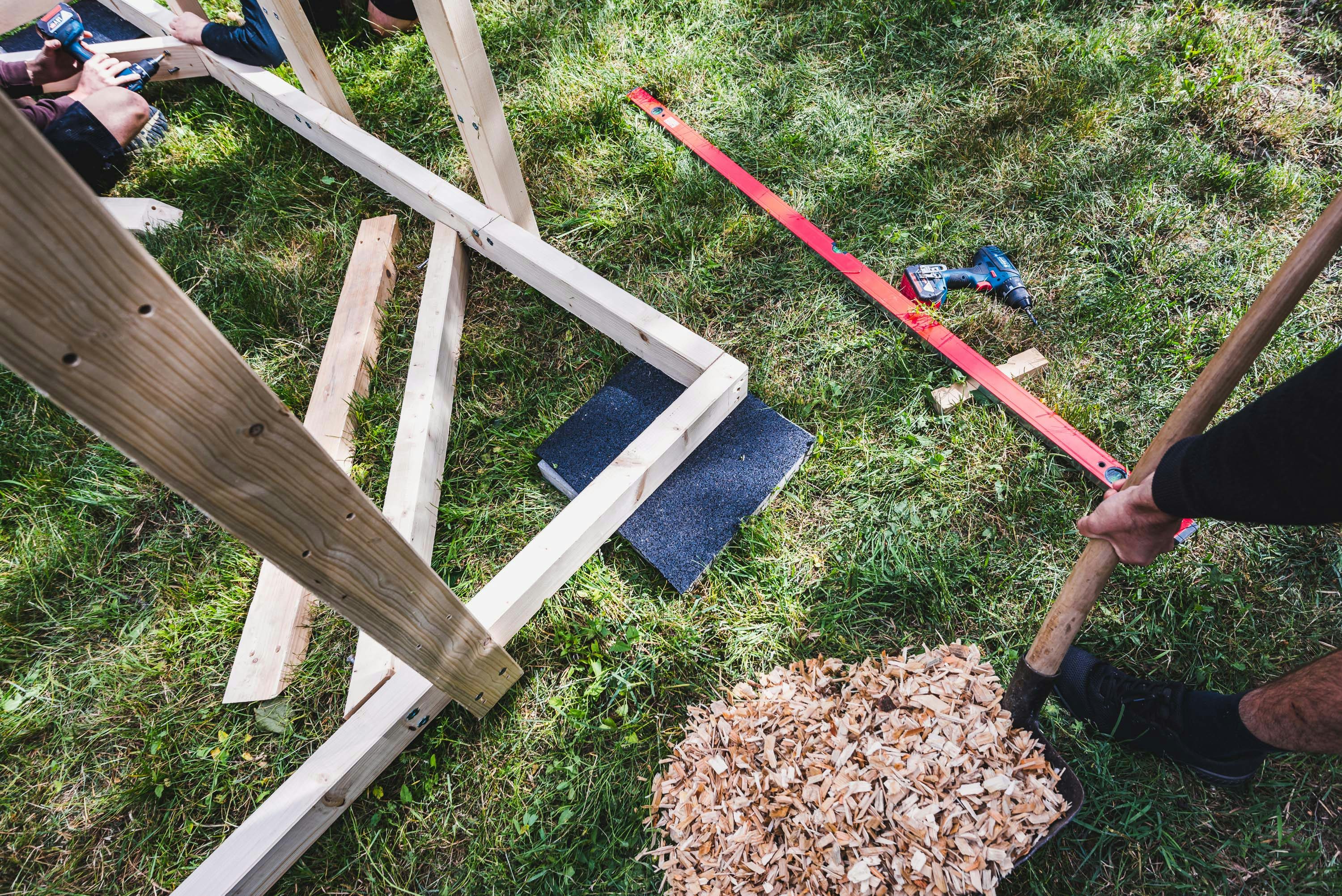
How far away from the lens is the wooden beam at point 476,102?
216 cm

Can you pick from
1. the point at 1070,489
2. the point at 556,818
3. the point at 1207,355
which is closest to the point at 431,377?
the point at 556,818

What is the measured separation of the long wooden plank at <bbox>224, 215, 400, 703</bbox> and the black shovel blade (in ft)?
7.11

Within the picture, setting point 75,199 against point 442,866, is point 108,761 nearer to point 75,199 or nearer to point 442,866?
point 442,866

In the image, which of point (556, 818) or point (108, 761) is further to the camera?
point (108, 761)

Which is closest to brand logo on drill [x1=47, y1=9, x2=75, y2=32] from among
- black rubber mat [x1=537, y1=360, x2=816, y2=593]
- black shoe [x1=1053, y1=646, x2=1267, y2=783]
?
black rubber mat [x1=537, y1=360, x2=816, y2=593]

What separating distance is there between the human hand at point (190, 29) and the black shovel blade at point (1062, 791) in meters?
4.75

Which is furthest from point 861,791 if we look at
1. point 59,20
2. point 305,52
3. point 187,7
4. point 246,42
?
point 59,20

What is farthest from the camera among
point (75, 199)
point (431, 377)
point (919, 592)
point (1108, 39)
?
point (1108, 39)

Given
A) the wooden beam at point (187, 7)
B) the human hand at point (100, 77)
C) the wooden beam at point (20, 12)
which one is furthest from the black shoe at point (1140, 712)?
the human hand at point (100, 77)

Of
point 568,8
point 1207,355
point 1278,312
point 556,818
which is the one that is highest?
point 568,8

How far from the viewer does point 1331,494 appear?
1.24 m

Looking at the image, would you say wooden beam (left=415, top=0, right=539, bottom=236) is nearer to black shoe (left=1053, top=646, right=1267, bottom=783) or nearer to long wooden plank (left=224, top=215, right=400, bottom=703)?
long wooden plank (left=224, top=215, right=400, bottom=703)

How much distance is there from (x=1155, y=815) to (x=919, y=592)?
88 centimetres

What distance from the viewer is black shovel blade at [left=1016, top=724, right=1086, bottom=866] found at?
1770mm
